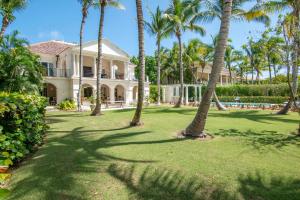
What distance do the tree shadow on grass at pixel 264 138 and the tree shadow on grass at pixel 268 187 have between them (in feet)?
9.57

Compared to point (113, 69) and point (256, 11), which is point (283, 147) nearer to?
point (256, 11)

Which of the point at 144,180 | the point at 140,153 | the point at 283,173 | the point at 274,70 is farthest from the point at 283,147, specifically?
the point at 274,70

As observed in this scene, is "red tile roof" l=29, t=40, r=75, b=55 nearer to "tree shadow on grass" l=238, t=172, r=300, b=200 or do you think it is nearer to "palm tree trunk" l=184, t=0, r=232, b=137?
"palm tree trunk" l=184, t=0, r=232, b=137

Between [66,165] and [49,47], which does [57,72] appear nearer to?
[49,47]

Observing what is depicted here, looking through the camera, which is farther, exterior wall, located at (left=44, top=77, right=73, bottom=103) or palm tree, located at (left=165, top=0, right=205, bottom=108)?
exterior wall, located at (left=44, top=77, right=73, bottom=103)

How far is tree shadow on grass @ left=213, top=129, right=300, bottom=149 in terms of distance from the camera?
8.58m

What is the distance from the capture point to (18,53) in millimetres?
16531

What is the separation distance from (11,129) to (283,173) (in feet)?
21.3

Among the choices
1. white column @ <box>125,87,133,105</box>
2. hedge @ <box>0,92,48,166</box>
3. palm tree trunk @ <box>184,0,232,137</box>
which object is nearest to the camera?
hedge @ <box>0,92,48,166</box>

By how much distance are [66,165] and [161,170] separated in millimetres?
2459

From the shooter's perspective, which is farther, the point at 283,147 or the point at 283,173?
the point at 283,147

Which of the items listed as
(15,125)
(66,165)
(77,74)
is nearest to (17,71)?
(15,125)

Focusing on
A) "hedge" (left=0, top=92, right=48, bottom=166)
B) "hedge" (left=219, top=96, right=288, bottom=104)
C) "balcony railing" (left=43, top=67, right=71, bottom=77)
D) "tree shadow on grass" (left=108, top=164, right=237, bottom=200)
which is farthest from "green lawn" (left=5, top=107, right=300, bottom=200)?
"hedge" (left=219, top=96, right=288, bottom=104)

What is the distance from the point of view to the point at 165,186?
5105mm
